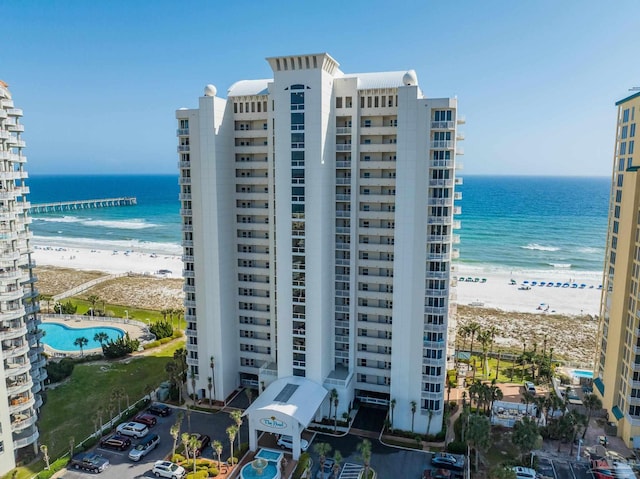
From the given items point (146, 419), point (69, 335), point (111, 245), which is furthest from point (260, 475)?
point (111, 245)

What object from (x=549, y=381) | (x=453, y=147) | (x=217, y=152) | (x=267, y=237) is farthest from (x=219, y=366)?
(x=549, y=381)

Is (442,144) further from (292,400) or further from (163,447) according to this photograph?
(163,447)

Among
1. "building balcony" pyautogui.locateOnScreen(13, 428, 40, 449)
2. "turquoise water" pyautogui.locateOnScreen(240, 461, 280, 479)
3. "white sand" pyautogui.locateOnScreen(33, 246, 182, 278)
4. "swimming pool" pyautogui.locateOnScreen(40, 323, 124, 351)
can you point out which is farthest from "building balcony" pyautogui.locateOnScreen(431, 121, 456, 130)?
"white sand" pyautogui.locateOnScreen(33, 246, 182, 278)

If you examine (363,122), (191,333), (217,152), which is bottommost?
(191,333)

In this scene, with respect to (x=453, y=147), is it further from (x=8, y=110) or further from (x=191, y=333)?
(x=8, y=110)

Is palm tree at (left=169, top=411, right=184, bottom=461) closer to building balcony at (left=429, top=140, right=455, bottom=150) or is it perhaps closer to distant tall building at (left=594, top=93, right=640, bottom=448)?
building balcony at (left=429, top=140, right=455, bottom=150)

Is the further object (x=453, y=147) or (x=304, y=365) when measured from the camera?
(x=304, y=365)
